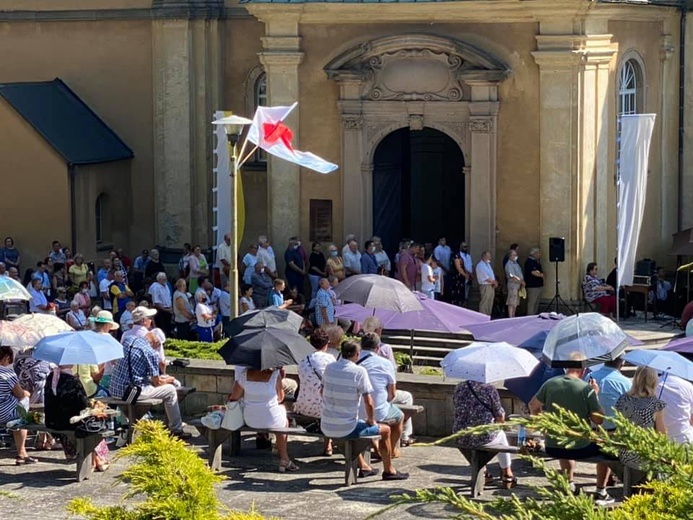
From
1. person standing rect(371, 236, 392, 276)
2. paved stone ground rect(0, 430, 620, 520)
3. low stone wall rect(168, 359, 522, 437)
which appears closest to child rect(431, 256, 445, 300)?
person standing rect(371, 236, 392, 276)

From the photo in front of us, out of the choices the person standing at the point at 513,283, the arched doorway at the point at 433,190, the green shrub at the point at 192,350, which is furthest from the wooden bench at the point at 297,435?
the arched doorway at the point at 433,190

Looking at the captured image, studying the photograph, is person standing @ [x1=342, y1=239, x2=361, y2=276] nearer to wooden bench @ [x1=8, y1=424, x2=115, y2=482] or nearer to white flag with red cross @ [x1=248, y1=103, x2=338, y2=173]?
white flag with red cross @ [x1=248, y1=103, x2=338, y2=173]

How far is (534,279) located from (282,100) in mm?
5325

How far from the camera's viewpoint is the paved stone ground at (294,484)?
13.4 meters

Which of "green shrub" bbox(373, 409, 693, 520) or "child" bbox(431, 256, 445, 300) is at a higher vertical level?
"green shrub" bbox(373, 409, 693, 520)

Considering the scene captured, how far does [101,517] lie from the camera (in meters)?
6.92

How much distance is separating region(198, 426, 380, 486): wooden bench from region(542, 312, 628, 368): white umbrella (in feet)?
5.77

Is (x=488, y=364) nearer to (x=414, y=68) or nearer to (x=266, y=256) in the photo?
(x=266, y=256)

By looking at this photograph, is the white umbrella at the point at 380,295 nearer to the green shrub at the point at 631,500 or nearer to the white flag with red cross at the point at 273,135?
the white flag with red cross at the point at 273,135

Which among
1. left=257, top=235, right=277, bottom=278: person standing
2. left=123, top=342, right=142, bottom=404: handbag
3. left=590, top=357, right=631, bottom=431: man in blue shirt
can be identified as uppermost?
left=257, top=235, right=277, bottom=278: person standing

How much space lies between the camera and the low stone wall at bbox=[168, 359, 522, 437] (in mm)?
16094

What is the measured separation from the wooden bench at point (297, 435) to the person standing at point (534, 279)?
442 inches

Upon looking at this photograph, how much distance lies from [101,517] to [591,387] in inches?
271

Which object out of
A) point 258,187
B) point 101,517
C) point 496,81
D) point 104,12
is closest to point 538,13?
point 496,81
